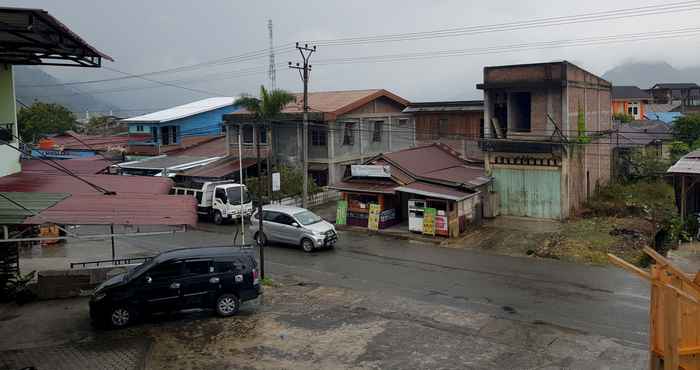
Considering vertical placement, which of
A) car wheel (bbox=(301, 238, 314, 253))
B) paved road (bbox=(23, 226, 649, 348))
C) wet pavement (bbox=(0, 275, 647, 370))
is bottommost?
wet pavement (bbox=(0, 275, 647, 370))

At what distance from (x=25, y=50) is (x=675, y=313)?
14.4 m

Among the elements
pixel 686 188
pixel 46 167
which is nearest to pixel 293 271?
pixel 46 167

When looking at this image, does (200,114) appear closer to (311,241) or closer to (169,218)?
(311,241)

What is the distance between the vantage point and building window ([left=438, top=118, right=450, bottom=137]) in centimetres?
3762

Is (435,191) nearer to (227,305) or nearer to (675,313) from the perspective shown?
(227,305)

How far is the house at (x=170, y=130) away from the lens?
4522cm

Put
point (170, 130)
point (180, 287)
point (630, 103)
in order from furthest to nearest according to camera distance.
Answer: point (630, 103) → point (170, 130) → point (180, 287)

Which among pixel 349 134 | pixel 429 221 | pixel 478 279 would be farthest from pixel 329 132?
pixel 478 279

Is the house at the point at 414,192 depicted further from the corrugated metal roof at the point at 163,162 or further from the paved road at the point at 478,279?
the corrugated metal roof at the point at 163,162

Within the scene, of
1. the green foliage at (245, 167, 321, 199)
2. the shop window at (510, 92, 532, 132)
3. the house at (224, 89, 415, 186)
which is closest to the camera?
the shop window at (510, 92, 532, 132)

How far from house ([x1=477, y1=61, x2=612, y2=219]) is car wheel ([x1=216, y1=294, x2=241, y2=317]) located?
17.0 meters

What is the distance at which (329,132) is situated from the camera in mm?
36000

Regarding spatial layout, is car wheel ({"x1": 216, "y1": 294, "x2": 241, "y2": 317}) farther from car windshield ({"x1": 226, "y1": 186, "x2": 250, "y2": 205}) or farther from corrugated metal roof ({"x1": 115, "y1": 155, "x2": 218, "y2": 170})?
corrugated metal roof ({"x1": 115, "y1": 155, "x2": 218, "y2": 170})

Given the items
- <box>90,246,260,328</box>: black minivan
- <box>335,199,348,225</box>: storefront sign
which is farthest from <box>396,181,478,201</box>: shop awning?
<box>90,246,260,328</box>: black minivan
